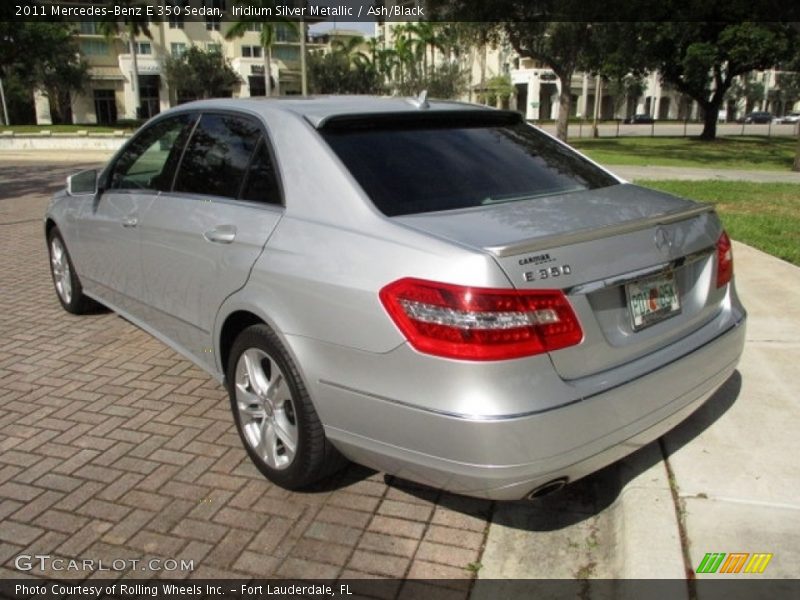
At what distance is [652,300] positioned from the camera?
2.77 m

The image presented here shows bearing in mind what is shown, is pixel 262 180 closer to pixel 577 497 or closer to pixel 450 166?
pixel 450 166

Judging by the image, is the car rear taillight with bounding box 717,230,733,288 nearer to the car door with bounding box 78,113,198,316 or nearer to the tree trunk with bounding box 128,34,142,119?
the car door with bounding box 78,113,198,316

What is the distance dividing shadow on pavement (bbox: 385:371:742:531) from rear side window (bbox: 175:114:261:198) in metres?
1.67

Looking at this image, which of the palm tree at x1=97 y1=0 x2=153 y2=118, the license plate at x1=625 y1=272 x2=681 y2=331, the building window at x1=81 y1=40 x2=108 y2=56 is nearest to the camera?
the license plate at x1=625 y1=272 x2=681 y2=331

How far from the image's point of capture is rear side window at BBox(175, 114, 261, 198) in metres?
3.47

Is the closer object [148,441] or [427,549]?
[427,549]

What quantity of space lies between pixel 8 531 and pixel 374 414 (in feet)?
5.67

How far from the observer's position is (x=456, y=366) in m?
2.36

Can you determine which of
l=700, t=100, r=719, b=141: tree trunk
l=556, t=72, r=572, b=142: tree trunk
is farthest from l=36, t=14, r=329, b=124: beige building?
l=556, t=72, r=572, b=142: tree trunk

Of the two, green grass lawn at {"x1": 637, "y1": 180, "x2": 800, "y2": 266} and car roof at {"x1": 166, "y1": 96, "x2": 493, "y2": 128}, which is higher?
car roof at {"x1": 166, "y1": 96, "x2": 493, "y2": 128}

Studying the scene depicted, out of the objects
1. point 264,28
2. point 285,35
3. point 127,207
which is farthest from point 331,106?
point 285,35

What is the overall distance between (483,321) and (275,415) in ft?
4.14

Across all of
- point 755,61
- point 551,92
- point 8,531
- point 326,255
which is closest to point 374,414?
point 326,255

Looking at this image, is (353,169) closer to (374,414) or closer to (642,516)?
(374,414)
